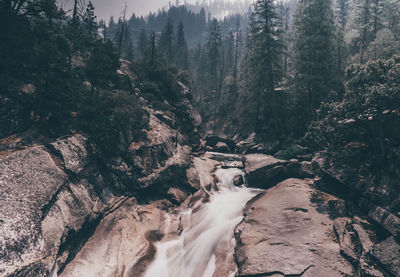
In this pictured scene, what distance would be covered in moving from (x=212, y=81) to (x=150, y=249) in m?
55.0

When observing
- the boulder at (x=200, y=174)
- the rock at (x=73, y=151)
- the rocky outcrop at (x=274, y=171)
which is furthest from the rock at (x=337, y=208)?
the rock at (x=73, y=151)

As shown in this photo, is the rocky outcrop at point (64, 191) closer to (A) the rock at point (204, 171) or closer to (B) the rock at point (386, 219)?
(A) the rock at point (204, 171)

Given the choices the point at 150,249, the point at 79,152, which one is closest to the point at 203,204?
the point at 150,249

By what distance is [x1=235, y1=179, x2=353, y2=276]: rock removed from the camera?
954cm

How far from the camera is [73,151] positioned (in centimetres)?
1343

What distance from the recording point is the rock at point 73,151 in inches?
500

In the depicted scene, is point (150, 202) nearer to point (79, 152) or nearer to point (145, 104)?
point (79, 152)

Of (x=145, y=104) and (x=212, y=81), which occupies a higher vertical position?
(x=212, y=81)

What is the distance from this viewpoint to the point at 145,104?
78.4ft

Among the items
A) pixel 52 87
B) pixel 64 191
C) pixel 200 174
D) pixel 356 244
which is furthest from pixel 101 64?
pixel 356 244

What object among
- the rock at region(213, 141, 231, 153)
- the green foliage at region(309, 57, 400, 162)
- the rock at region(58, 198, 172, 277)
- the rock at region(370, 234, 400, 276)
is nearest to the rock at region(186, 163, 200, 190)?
the rock at region(58, 198, 172, 277)

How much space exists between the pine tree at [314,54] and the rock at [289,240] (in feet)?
50.2

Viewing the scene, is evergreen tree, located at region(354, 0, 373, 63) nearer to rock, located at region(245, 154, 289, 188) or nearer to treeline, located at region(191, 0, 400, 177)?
treeline, located at region(191, 0, 400, 177)

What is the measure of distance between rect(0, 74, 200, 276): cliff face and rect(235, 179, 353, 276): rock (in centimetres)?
707
